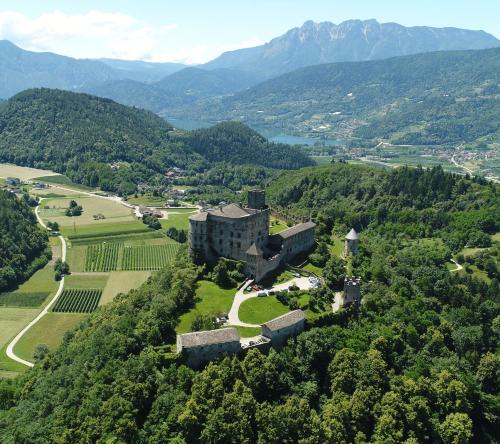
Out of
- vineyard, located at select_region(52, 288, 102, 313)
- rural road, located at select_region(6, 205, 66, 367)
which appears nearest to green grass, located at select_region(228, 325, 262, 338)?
rural road, located at select_region(6, 205, 66, 367)

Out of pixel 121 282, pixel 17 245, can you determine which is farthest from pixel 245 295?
pixel 17 245

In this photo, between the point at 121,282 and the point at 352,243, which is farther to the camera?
the point at 121,282

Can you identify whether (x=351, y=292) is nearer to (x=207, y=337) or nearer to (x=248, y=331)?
(x=248, y=331)

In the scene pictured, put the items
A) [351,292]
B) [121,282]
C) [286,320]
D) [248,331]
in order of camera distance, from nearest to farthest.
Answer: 1. [286,320]
2. [248,331]
3. [351,292]
4. [121,282]

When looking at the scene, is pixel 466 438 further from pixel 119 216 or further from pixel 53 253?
pixel 119 216

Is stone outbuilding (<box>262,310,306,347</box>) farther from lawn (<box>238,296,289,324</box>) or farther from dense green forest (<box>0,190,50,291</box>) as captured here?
dense green forest (<box>0,190,50,291</box>)

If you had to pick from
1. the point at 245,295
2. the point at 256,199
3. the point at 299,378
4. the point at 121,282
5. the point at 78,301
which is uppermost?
the point at 256,199

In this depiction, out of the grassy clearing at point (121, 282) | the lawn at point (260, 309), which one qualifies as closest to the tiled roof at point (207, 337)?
the lawn at point (260, 309)
